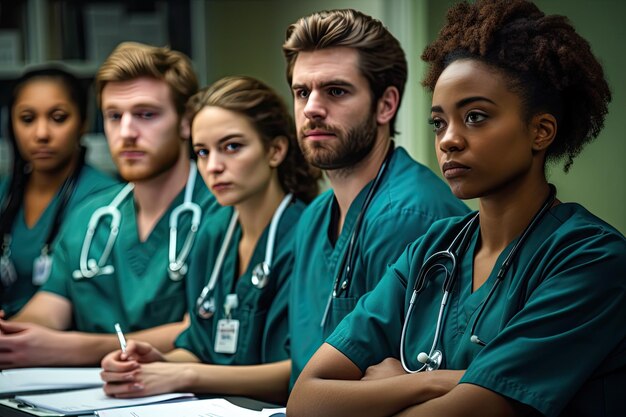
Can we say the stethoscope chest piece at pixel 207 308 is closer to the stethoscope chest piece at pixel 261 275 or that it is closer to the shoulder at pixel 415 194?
the stethoscope chest piece at pixel 261 275

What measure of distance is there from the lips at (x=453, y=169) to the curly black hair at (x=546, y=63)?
0.43 feet

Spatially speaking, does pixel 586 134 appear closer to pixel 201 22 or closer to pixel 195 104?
pixel 195 104

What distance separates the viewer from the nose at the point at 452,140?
1.34 meters

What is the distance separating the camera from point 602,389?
1.24 meters

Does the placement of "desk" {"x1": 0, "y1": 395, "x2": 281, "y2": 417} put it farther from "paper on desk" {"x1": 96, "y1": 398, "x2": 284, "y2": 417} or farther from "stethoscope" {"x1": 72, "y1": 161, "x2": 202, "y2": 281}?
"stethoscope" {"x1": 72, "y1": 161, "x2": 202, "y2": 281}

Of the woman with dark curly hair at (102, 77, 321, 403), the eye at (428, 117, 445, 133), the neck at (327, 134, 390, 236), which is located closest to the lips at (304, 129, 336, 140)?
the neck at (327, 134, 390, 236)

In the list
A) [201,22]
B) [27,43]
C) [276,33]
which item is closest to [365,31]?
[276,33]

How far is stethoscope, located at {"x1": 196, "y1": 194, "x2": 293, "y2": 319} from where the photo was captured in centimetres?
209

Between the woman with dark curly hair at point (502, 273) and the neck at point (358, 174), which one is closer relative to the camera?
the woman with dark curly hair at point (502, 273)

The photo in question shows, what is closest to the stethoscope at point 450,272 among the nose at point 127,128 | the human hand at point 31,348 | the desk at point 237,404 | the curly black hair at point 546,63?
the curly black hair at point 546,63

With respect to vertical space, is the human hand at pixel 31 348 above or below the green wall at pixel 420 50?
below

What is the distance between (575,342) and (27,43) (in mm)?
3372

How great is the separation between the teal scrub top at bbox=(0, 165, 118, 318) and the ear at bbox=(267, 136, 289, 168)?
0.89 m

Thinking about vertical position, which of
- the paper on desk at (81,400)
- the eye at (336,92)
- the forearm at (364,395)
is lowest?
the paper on desk at (81,400)
